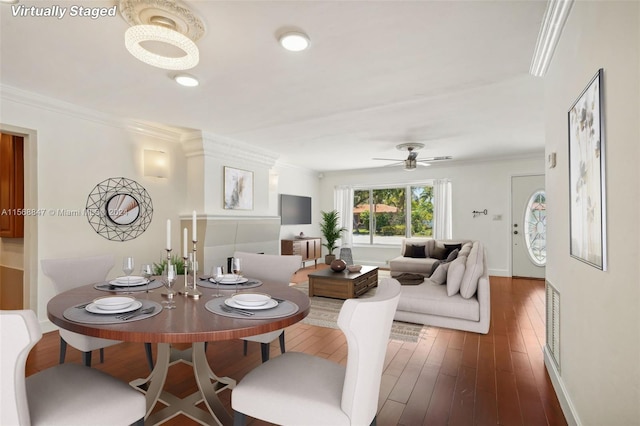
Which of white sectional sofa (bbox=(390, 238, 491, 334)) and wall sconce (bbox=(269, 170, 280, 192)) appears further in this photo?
wall sconce (bbox=(269, 170, 280, 192))

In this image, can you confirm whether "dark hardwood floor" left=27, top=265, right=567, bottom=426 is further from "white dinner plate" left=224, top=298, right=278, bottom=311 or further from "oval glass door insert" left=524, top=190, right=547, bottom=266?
"oval glass door insert" left=524, top=190, right=547, bottom=266

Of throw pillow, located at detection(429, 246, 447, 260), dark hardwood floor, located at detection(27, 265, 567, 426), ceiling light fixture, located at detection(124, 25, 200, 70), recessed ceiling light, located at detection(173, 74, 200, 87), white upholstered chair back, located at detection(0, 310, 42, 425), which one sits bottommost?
dark hardwood floor, located at detection(27, 265, 567, 426)

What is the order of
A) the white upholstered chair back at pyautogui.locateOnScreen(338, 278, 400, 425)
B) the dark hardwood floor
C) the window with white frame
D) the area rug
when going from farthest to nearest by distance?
the window with white frame, the area rug, the dark hardwood floor, the white upholstered chair back at pyautogui.locateOnScreen(338, 278, 400, 425)

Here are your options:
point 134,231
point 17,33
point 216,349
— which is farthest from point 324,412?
point 134,231

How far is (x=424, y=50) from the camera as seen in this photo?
92.2 inches

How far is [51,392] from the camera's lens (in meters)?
1.31

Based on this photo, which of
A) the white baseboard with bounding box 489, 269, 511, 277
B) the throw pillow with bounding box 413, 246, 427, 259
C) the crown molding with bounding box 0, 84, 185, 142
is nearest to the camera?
the crown molding with bounding box 0, 84, 185, 142

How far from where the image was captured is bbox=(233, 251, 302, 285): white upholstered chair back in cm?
261

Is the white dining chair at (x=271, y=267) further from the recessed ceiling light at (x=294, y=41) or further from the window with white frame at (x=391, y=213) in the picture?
the window with white frame at (x=391, y=213)

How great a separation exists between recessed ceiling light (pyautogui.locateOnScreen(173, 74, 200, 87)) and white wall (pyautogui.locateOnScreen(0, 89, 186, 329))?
1.53m

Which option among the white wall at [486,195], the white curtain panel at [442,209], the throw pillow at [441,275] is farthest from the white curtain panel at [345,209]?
the throw pillow at [441,275]

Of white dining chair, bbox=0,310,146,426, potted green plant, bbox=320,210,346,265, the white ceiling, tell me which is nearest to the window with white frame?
potted green plant, bbox=320,210,346,265

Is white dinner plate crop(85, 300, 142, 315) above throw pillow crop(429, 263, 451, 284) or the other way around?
above

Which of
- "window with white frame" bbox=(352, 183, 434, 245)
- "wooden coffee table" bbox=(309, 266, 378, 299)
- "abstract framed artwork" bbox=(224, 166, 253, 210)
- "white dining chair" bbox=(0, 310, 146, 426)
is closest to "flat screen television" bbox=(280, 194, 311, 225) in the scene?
"window with white frame" bbox=(352, 183, 434, 245)
